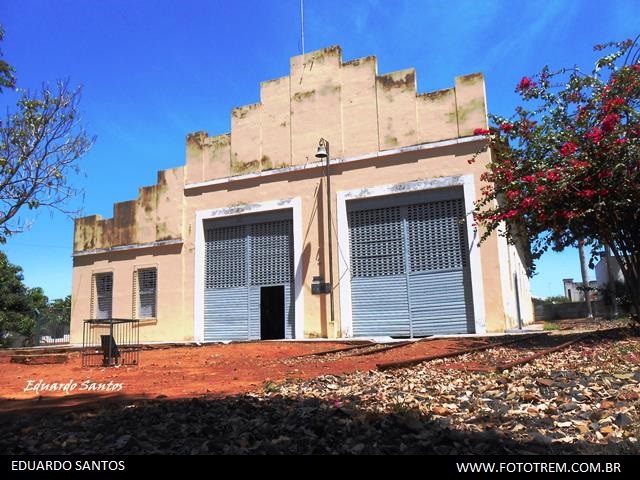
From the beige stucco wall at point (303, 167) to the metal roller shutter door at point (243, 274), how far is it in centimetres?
78

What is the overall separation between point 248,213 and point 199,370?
861cm

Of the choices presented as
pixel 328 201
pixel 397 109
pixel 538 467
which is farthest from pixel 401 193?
pixel 538 467

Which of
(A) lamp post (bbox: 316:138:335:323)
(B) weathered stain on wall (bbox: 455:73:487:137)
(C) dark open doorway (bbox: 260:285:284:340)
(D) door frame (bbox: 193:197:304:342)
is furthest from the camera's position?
(C) dark open doorway (bbox: 260:285:284:340)

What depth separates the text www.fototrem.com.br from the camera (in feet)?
12.1

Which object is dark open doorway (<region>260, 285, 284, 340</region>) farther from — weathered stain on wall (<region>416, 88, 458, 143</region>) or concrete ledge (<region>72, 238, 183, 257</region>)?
weathered stain on wall (<region>416, 88, 458, 143</region>)

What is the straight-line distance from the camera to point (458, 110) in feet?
51.6

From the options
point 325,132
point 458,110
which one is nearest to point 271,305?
point 325,132

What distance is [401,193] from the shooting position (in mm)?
16281

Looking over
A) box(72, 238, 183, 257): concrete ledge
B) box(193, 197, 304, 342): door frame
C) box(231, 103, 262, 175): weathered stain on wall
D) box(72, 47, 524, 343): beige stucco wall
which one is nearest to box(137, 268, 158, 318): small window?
box(72, 47, 524, 343): beige stucco wall

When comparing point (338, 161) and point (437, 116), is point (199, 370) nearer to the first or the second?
point (338, 161)

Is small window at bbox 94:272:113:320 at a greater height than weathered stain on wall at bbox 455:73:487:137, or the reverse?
weathered stain on wall at bbox 455:73:487:137

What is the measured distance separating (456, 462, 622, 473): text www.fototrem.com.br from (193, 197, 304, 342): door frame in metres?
13.5

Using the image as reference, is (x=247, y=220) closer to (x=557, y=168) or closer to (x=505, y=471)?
(x=557, y=168)

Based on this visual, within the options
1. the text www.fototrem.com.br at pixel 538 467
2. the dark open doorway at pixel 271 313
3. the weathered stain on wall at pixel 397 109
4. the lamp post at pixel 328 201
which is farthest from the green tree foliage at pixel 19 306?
the text www.fototrem.com.br at pixel 538 467
